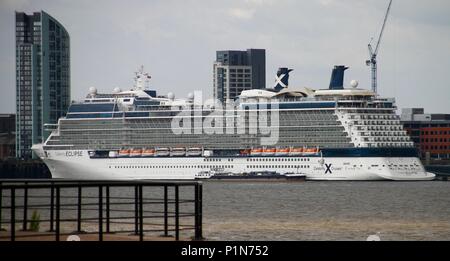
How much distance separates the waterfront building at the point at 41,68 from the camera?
512 feet

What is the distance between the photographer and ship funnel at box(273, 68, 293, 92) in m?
119

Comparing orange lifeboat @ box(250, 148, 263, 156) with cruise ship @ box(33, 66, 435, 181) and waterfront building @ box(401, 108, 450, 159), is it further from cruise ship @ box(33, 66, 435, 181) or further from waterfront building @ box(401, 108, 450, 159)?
→ waterfront building @ box(401, 108, 450, 159)

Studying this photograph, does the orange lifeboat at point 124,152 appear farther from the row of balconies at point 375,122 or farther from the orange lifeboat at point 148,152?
the row of balconies at point 375,122

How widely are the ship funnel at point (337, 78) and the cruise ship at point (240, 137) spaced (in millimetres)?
126

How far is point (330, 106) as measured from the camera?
10662 cm

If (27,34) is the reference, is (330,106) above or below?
below

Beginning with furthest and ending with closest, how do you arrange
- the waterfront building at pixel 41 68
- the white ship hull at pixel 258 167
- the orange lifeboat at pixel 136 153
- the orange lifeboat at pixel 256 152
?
the waterfront building at pixel 41 68 → the orange lifeboat at pixel 136 153 → the orange lifeboat at pixel 256 152 → the white ship hull at pixel 258 167

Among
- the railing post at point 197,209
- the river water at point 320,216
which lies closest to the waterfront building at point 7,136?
the river water at point 320,216

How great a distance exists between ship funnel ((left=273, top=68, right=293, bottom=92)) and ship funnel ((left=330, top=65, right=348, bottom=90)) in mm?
5683

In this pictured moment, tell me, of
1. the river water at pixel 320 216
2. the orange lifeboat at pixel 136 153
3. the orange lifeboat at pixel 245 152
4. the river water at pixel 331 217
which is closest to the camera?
the river water at pixel 320 216

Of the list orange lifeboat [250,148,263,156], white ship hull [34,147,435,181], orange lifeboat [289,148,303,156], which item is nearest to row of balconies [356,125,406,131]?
white ship hull [34,147,435,181]

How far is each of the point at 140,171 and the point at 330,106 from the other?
16558 mm
